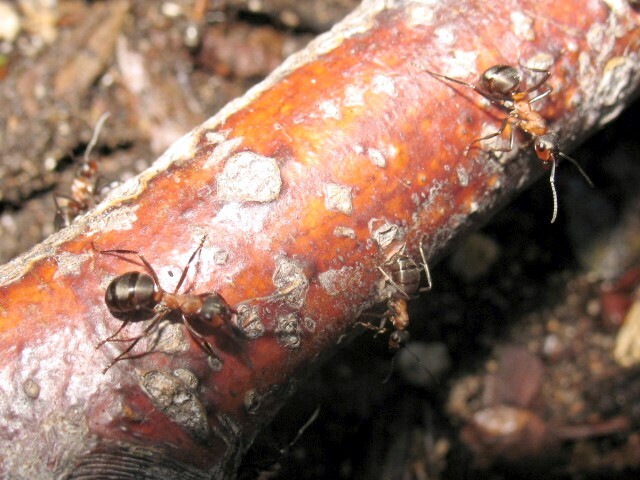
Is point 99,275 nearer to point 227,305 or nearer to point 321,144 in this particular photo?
point 227,305

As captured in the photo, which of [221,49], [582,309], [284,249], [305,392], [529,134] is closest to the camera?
[284,249]

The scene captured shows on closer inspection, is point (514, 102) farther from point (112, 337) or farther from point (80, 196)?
point (80, 196)

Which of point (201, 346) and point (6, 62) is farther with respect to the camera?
point (6, 62)

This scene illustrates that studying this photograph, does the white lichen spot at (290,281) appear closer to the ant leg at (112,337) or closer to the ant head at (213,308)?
the ant head at (213,308)

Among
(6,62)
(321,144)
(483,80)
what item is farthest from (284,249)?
(6,62)

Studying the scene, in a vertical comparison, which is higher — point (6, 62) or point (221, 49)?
point (6, 62)

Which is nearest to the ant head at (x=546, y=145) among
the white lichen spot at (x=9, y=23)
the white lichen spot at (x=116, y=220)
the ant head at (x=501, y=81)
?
the ant head at (x=501, y=81)

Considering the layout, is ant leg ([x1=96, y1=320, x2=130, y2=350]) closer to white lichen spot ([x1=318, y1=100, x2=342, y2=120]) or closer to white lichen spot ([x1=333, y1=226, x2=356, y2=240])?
white lichen spot ([x1=333, y1=226, x2=356, y2=240])

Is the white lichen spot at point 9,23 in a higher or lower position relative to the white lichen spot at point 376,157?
higher
